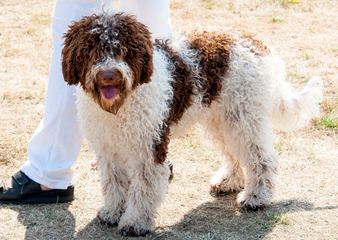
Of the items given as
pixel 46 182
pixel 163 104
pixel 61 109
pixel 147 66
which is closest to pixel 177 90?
pixel 163 104

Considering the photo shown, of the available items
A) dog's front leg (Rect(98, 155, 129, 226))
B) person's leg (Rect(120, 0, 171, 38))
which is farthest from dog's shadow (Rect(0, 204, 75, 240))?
person's leg (Rect(120, 0, 171, 38))

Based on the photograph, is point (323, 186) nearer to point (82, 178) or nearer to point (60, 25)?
point (82, 178)

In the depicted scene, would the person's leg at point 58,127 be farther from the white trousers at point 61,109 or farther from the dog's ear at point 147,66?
the dog's ear at point 147,66

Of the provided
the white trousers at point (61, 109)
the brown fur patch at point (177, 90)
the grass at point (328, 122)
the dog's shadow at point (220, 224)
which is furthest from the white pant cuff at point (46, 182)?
the grass at point (328, 122)

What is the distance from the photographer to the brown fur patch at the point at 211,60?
4316mm

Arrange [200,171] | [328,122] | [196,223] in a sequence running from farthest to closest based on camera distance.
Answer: [328,122], [200,171], [196,223]

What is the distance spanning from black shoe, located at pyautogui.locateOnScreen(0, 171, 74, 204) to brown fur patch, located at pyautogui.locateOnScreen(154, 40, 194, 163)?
838mm

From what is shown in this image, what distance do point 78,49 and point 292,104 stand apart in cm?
163

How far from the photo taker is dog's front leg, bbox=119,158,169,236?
416 cm

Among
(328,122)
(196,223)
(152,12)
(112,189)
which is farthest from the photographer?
(328,122)

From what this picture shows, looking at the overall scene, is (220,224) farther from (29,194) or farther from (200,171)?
(29,194)

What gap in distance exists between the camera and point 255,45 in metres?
4.54

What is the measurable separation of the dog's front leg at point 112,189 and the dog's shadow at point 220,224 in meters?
0.07

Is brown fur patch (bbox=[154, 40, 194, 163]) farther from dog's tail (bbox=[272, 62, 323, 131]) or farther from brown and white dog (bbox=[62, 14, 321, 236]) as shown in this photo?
dog's tail (bbox=[272, 62, 323, 131])
